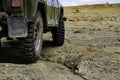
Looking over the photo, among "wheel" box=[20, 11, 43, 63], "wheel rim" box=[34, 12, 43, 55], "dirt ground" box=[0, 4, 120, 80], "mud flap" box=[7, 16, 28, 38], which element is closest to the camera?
"dirt ground" box=[0, 4, 120, 80]

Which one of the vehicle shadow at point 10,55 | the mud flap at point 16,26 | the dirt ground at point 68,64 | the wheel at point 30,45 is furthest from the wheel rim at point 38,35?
the mud flap at point 16,26

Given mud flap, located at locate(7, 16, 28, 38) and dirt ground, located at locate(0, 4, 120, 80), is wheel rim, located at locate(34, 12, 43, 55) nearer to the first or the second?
dirt ground, located at locate(0, 4, 120, 80)

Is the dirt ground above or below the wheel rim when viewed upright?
below

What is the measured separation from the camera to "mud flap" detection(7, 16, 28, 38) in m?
7.20

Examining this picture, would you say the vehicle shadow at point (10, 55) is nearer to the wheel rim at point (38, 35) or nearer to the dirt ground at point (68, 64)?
the dirt ground at point (68, 64)

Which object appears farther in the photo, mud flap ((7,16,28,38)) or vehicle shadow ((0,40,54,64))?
vehicle shadow ((0,40,54,64))

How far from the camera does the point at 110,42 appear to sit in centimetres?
1189

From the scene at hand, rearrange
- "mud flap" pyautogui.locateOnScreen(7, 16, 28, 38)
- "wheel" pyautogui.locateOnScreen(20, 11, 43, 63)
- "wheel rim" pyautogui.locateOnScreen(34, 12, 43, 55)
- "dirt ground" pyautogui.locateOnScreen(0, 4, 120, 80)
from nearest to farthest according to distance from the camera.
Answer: "dirt ground" pyautogui.locateOnScreen(0, 4, 120, 80), "mud flap" pyautogui.locateOnScreen(7, 16, 28, 38), "wheel" pyautogui.locateOnScreen(20, 11, 43, 63), "wheel rim" pyautogui.locateOnScreen(34, 12, 43, 55)

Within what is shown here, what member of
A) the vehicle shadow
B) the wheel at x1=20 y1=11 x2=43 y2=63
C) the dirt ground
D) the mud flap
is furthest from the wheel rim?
the mud flap

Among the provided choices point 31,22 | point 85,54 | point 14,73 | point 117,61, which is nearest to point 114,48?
point 85,54

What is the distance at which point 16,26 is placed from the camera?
7.21m

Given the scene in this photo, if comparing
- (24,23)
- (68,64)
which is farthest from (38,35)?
(24,23)

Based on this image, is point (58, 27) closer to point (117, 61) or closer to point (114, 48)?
point (114, 48)

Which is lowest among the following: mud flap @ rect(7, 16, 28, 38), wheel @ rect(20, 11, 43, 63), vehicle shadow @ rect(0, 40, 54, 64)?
vehicle shadow @ rect(0, 40, 54, 64)
